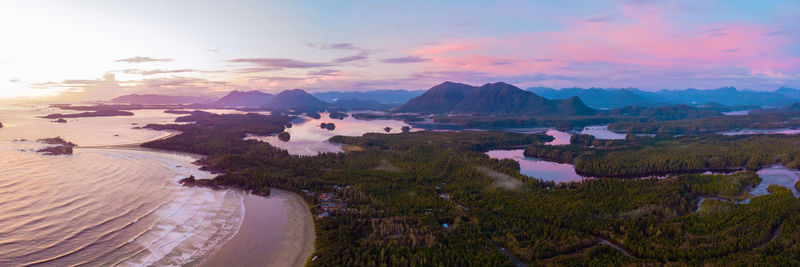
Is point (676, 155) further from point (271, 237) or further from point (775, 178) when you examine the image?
point (271, 237)

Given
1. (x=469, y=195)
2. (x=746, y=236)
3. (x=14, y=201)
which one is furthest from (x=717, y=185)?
(x=14, y=201)

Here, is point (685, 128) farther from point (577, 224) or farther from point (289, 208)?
point (289, 208)

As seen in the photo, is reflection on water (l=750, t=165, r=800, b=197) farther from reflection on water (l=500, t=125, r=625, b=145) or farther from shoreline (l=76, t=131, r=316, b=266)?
shoreline (l=76, t=131, r=316, b=266)

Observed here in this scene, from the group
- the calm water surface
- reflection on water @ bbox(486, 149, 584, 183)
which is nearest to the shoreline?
the calm water surface

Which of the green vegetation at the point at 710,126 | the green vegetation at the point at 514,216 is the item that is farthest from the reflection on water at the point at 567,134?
the green vegetation at the point at 514,216

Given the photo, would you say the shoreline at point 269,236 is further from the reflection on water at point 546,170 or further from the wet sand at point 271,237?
the reflection on water at point 546,170

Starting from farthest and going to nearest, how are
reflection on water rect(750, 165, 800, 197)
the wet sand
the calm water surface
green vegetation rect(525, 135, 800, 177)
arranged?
1. green vegetation rect(525, 135, 800, 177)
2. reflection on water rect(750, 165, 800, 197)
3. the wet sand
4. the calm water surface
